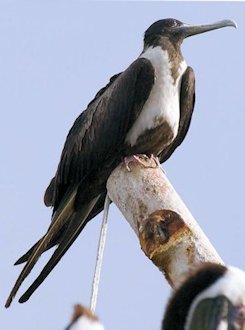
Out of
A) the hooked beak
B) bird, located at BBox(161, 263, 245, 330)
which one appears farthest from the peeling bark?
the hooked beak

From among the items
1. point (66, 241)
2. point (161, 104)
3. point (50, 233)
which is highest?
point (161, 104)

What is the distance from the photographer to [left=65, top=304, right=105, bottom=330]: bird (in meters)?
4.74

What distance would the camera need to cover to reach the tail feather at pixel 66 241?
10680mm

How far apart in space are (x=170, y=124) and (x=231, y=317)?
6.09 metres

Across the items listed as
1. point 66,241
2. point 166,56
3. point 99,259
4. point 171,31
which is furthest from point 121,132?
point 99,259

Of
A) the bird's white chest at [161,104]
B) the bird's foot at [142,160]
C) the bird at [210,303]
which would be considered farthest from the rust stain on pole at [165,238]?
the bird's white chest at [161,104]

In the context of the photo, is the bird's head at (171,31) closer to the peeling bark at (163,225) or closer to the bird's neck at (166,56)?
the bird's neck at (166,56)

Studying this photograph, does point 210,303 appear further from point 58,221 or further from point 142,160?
point 58,221

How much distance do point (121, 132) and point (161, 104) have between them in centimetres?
42

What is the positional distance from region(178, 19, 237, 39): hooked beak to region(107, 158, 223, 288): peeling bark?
2657 millimetres

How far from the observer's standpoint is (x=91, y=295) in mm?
8055

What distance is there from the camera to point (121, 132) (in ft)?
36.4

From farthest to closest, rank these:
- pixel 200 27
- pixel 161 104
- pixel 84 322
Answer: pixel 200 27 < pixel 161 104 < pixel 84 322

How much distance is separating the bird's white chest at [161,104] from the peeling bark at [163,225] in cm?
183
